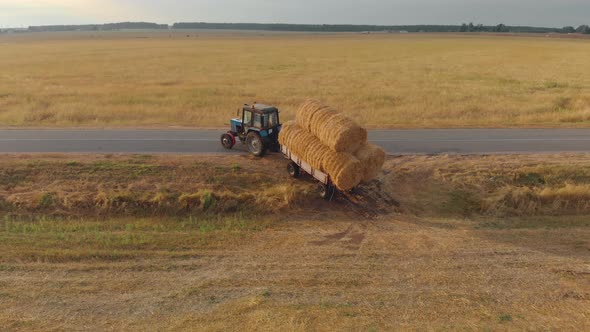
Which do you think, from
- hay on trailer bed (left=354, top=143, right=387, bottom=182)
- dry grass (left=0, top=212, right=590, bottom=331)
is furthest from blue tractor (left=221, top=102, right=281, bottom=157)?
dry grass (left=0, top=212, right=590, bottom=331)

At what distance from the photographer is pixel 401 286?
34.6ft

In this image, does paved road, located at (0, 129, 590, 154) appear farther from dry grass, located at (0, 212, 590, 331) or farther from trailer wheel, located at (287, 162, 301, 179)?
dry grass, located at (0, 212, 590, 331)

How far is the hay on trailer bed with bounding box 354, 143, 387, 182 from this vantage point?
15031 mm

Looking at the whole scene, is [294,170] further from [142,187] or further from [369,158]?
Result: [142,187]

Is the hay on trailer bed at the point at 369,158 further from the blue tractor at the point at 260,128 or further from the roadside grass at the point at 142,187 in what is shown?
the blue tractor at the point at 260,128

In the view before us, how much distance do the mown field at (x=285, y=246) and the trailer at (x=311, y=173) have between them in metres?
0.45

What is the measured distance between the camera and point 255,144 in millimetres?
19078

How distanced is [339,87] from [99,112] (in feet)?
71.1

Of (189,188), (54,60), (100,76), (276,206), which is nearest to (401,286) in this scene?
(276,206)

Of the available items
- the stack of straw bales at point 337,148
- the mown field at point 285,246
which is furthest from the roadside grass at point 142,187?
the stack of straw bales at point 337,148

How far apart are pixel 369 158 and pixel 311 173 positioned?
7.27ft

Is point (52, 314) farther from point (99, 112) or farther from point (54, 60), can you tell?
point (54, 60)

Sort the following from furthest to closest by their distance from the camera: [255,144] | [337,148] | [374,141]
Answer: [374,141] → [255,144] → [337,148]

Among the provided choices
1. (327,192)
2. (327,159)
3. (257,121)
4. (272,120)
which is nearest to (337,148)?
(327,159)
